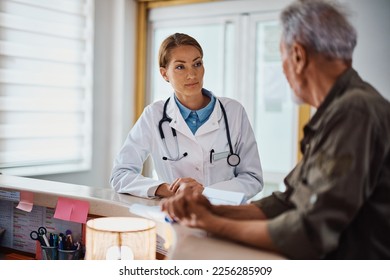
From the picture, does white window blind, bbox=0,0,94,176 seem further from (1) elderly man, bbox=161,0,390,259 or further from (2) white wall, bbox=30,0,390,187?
(1) elderly man, bbox=161,0,390,259

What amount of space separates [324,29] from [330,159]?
0.90 feet

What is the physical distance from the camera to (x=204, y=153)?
2.05 metres

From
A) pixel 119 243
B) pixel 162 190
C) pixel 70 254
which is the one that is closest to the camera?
pixel 119 243

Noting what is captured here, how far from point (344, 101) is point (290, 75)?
0.18 m

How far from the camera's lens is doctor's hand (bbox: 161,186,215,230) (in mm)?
→ 1077

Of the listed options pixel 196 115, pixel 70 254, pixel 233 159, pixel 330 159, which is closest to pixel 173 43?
pixel 196 115

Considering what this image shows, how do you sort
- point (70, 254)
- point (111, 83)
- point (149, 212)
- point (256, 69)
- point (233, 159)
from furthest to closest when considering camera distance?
point (111, 83) → point (256, 69) → point (233, 159) → point (70, 254) → point (149, 212)

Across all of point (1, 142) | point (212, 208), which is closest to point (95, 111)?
point (1, 142)

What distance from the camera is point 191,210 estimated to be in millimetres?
1109

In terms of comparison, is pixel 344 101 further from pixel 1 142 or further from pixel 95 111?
pixel 95 111

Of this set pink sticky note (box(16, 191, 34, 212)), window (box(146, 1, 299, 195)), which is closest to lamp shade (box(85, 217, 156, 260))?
pink sticky note (box(16, 191, 34, 212))

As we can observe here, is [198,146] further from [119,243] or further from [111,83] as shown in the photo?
[111,83]

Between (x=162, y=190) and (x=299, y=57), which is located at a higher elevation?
(x=299, y=57)
